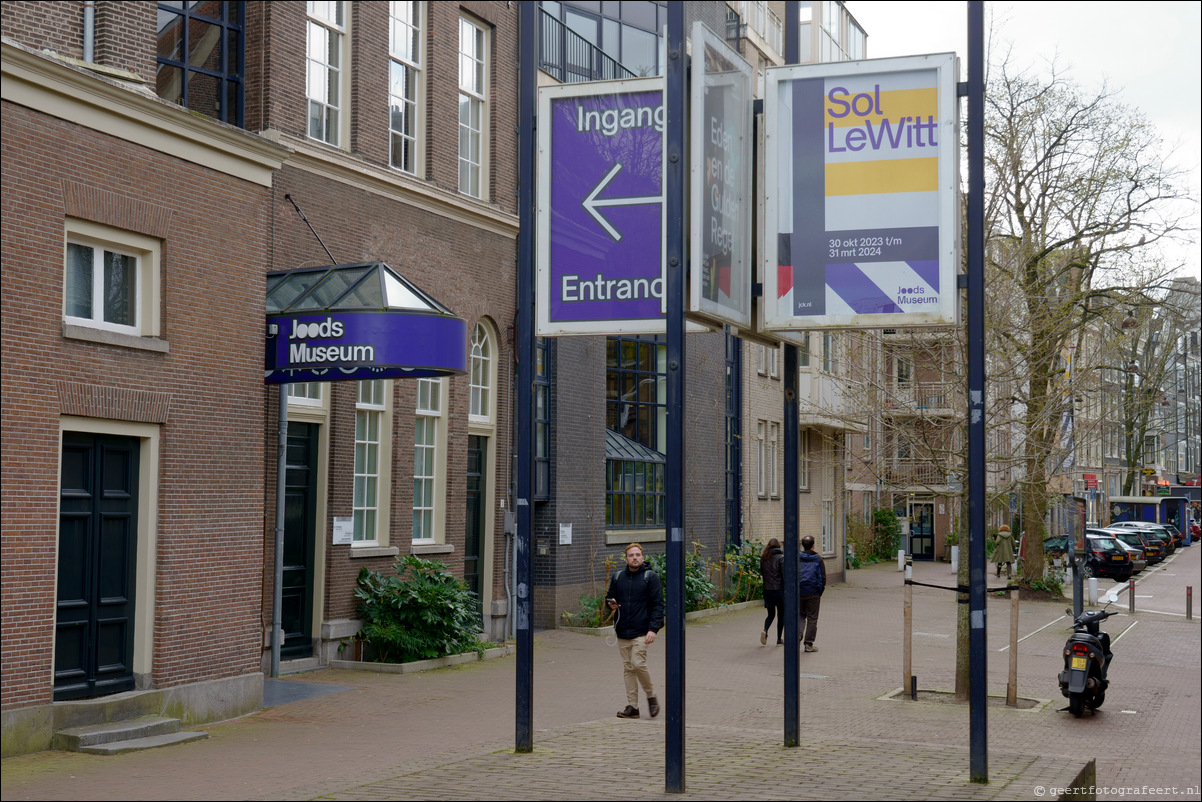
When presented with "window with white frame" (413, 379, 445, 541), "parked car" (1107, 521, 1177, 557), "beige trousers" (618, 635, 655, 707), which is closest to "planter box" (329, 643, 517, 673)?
"window with white frame" (413, 379, 445, 541)

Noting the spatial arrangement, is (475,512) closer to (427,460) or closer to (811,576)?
(427,460)

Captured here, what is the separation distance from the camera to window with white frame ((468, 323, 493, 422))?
2020cm

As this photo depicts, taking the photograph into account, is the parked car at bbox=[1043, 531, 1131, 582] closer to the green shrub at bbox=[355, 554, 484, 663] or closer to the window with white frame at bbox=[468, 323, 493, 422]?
the window with white frame at bbox=[468, 323, 493, 422]

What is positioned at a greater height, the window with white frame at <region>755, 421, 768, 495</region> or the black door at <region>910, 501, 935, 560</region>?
the window with white frame at <region>755, 421, 768, 495</region>

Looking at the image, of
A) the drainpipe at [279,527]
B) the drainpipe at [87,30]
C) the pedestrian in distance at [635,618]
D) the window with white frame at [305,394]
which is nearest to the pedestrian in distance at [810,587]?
the pedestrian in distance at [635,618]

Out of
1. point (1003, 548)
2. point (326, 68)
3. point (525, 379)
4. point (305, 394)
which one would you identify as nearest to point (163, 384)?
point (525, 379)

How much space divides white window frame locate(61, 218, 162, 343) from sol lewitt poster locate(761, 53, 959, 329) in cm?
595

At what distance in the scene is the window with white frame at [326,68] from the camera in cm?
1689

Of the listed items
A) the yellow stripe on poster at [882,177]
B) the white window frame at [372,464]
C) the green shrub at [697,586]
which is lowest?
the green shrub at [697,586]

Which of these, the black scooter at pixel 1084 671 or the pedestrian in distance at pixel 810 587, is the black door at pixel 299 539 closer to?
the pedestrian in distance at pixel 810 587

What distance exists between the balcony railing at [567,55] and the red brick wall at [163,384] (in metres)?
10.5

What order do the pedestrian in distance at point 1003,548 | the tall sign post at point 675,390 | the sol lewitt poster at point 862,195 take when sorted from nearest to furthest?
1. the tall sign post at point 675,390
2. the sol lewitt poster at point 862,195
3. the pedestrian in distance at point 1003,548

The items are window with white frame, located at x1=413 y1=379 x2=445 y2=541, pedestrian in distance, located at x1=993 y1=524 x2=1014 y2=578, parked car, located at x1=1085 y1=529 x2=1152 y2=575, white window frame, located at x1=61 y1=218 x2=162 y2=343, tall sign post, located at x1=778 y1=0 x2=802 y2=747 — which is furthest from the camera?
parked car, located at x1=1085 y1=529 x2=1152 y2=575

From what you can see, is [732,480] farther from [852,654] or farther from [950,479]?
[950,479]
